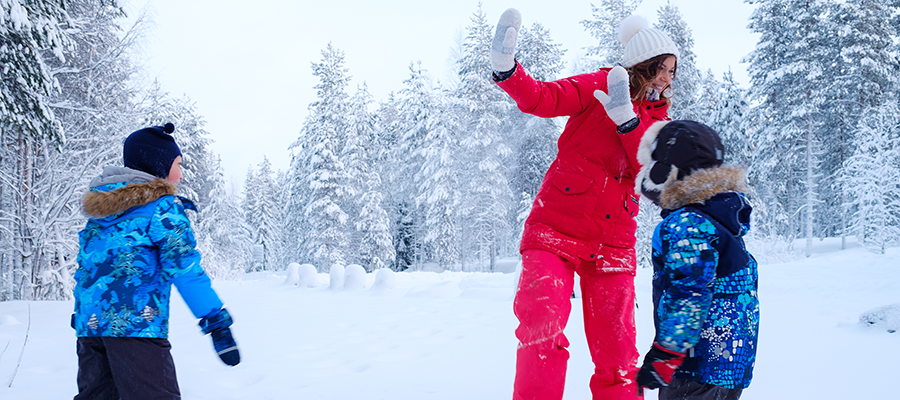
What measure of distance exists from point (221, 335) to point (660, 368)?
5.66 feet

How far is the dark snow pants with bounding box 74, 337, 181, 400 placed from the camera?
76.9 inches

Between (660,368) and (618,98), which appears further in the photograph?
(618,98)

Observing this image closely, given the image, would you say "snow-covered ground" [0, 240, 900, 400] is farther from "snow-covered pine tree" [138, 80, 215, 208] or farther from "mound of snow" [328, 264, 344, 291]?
"snow-covered pine tree" [138, 80, 215, 208]

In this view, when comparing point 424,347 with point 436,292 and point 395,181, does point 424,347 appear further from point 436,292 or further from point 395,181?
point 395,181

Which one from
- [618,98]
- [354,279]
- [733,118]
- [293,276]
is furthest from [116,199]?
[733,118]

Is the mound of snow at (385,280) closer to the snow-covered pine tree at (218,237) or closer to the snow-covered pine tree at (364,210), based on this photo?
the snow-covered pine tree at (364,210)

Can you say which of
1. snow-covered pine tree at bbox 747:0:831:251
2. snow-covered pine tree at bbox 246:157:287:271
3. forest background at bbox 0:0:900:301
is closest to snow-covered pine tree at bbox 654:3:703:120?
forest background at bbox 0:0:900:301

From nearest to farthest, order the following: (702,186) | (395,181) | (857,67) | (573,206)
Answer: (702,186) → (573,206) → (857,67) → (395,181)

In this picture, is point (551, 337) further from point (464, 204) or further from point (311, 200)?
point (311, 200)

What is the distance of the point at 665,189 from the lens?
1865 millimetres

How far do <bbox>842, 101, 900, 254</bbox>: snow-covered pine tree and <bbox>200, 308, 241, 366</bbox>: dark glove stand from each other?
20542 millimetres

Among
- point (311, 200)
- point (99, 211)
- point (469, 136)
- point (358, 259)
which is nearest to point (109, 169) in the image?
point (99, 211)

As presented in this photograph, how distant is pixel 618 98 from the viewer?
7.00 feet

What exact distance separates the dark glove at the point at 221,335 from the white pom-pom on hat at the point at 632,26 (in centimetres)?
234
